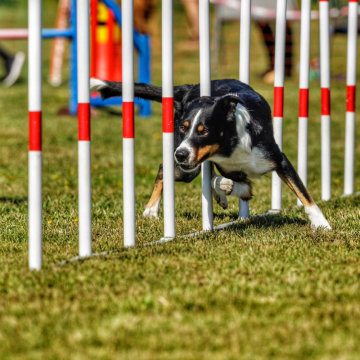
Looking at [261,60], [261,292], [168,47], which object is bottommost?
[261,60]

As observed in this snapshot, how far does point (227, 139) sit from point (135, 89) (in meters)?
1.07

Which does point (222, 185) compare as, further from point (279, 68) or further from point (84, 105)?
point (84, 105)

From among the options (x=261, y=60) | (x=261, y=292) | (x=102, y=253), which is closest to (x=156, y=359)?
(x=261, y=292)

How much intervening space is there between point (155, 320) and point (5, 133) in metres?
7.60

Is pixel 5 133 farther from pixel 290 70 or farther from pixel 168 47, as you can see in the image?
pixel 290 70

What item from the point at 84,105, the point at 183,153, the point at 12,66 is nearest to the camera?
the point at 84,105

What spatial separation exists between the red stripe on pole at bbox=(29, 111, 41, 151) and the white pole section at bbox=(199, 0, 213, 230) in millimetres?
1369

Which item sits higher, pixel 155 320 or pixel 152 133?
pixel 155 320

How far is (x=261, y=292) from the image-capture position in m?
3.18

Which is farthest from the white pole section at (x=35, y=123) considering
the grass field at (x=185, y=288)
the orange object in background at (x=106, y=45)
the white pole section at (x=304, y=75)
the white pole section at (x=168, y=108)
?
the orange object in background at (x=106, y=45)

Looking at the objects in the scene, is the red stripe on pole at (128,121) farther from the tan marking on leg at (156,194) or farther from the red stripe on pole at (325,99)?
the red stripe on pole at (325,99)

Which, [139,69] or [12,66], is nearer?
[139,69]

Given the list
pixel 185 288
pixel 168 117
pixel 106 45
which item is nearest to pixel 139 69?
pixel 106 45

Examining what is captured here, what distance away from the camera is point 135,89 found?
5.09 metres
